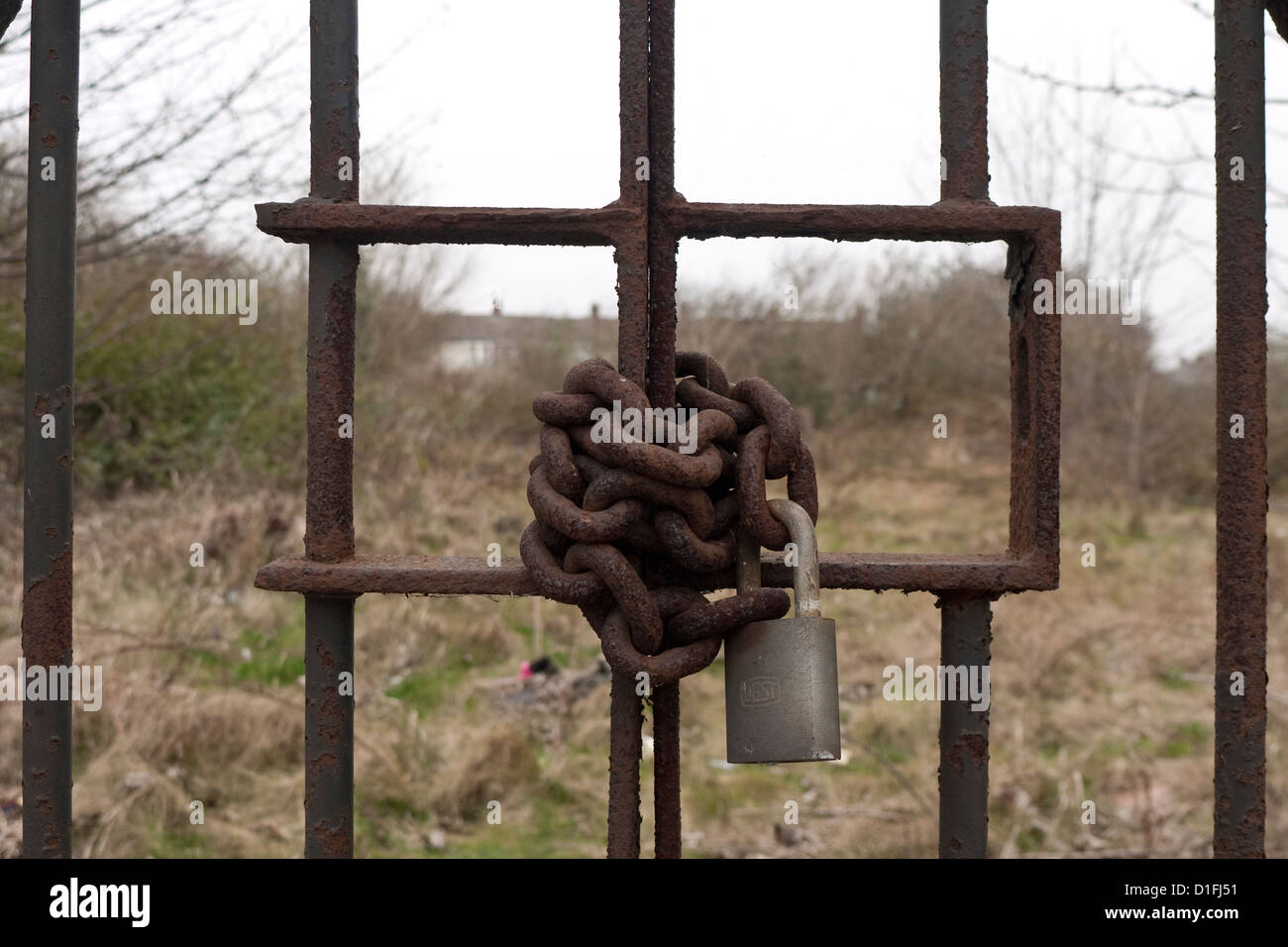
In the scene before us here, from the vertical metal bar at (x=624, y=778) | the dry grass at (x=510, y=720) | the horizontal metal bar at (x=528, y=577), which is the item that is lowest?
the dry grass at (x=510, y=720)

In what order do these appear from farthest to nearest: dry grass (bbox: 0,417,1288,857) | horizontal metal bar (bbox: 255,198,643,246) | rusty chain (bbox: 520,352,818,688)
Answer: dry grass (bbox: 0,417,1288,857) < horizontal metal bar (bbox: 255,198,643,246) < rusty chain (bbox: 520,352,818,688)

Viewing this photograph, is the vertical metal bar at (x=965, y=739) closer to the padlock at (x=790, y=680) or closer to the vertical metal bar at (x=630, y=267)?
the padlock at (x=790, y=680)

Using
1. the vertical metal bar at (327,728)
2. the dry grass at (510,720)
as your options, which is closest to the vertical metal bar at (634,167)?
the vertical metal bar at (327,728)

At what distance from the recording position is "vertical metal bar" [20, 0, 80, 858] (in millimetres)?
1037

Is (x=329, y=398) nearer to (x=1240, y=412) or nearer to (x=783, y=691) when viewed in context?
(x=783, y=691)

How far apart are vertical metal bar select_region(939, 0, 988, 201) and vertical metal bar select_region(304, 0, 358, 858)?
63 cm

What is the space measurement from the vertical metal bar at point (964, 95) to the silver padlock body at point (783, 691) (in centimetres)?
50

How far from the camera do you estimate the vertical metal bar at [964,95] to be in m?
1.02

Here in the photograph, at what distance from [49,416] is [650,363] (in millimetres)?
653

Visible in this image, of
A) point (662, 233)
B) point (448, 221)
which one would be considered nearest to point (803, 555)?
point (662, 233)

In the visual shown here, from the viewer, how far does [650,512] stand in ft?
2.97

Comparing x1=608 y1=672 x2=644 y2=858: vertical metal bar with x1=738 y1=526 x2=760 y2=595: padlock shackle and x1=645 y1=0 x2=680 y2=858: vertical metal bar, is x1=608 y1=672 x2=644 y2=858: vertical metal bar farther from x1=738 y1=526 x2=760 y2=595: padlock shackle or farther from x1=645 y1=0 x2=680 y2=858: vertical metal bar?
x1=738 y1=526 x2=760 y2=595: padlock shackle

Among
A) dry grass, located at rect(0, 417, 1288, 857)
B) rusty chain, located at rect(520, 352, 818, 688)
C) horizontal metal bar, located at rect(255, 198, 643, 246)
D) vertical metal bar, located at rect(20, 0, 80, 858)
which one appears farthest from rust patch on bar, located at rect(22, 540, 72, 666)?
dry grass, located at rect(0, 417, 1288, 857)
